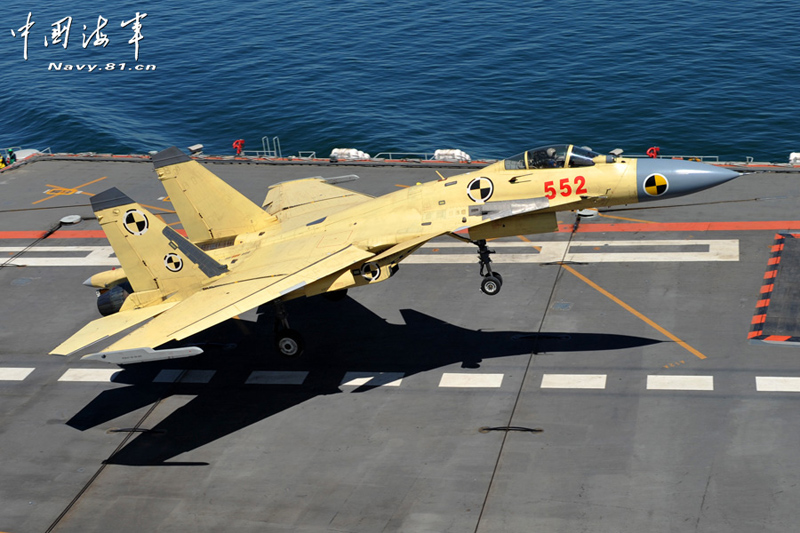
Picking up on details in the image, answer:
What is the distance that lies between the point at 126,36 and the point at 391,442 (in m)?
89.7

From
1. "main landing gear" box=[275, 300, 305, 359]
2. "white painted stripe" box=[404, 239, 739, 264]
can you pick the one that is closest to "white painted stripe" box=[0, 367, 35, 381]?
"main landing gear" box=[275, 300, 305, 359]

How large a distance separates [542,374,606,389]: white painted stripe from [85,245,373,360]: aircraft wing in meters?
6.28

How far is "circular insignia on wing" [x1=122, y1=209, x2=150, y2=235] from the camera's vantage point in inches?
935

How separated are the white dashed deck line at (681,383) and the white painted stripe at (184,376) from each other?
43.4 ft

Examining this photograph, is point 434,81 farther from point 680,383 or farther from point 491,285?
point 680,383

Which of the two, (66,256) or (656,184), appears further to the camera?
(66,256)

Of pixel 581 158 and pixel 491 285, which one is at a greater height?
pixel 581 158

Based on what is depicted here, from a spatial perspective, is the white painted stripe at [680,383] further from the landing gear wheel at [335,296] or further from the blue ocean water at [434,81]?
the blue ocean water at [434,81]

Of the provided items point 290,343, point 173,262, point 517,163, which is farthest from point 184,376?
point 517,163

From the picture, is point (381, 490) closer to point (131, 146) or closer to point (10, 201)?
point (10, 201)

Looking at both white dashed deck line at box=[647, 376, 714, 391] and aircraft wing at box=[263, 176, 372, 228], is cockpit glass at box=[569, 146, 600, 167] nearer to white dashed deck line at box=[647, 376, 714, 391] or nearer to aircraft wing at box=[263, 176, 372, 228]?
white dashed deck line at box=[647, 376, 714, 391]

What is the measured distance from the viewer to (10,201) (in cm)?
3906

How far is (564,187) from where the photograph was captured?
22125 millimetres

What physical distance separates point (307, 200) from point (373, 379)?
879 centimetres
